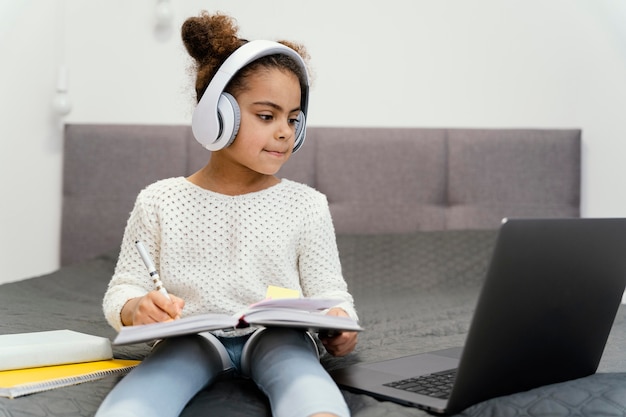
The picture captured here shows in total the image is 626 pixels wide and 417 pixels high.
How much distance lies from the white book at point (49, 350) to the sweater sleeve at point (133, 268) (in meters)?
0.05

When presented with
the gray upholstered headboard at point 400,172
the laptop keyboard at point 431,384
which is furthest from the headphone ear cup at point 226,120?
the gray upholstered headboard at point 400,172

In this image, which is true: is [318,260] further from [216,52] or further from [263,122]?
[216,52]

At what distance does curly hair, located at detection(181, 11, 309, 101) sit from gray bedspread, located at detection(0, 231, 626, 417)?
1.67 feet

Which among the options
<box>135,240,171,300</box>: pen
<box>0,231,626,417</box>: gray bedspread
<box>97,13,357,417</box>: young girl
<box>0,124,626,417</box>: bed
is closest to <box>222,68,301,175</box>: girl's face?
<box>97,13,357,417</box>: young girl

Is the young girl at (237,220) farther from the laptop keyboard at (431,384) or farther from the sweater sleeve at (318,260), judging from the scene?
the laptop keyboard at (431,384)

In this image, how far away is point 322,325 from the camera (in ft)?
3.25

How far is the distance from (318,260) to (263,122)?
26 centimetres

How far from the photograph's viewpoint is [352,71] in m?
2.79

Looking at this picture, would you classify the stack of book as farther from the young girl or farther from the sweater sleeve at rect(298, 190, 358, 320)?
the sweater sleeve at rect(298, 190, 358, 320)

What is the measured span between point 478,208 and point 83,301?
133 cm

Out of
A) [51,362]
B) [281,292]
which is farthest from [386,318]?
[51,362]

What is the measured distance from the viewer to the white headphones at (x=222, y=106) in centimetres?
132

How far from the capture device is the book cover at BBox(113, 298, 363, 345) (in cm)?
95

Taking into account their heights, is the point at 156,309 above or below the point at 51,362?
above
